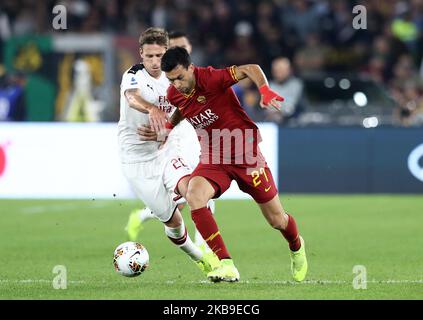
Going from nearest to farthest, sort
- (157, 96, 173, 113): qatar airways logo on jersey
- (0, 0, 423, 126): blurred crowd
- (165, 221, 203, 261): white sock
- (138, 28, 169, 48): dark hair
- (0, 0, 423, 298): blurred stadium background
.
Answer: (138, 28, 169, 48): dark hair, (165, 221, 203, 261): white sock, (157, 96, 173, 113): qatar airways logo on jersey, (0, 0, 423, 298): blurred stadium background, (0, 0, 423, 126): blurred crowd

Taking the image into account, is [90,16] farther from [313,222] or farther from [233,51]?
[313,222]

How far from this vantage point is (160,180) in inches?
380

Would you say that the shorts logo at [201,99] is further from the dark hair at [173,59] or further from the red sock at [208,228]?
the red sock at [208,228]

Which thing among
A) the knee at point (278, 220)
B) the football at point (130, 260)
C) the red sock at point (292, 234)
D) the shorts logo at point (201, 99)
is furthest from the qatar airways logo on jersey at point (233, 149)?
the football at point (130, 260)

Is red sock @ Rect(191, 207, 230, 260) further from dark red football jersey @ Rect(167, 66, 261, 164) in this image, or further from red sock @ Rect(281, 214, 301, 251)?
red sock @ Rect(281, 214, 301, 251)

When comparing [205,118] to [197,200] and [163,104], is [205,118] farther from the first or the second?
[163,104]

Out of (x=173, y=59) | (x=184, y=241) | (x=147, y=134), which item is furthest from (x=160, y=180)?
(x=173, y=59)

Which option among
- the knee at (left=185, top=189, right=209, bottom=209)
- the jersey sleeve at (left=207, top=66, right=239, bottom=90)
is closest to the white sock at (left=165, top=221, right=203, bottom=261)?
the knee at (left=185, top=189, right=209, bottom=209)

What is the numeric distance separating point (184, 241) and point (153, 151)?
89cm

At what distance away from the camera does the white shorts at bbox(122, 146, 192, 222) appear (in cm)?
955

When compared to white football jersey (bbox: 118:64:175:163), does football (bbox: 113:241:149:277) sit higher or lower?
lower

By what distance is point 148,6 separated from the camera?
23781mm

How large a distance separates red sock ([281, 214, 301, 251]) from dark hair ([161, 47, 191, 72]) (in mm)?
1557

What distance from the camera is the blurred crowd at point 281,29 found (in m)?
22.2
